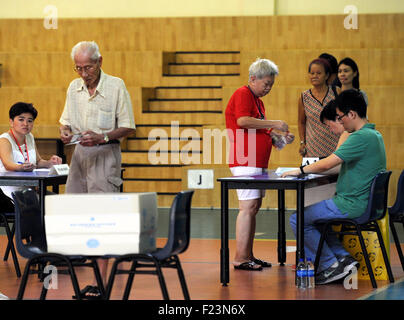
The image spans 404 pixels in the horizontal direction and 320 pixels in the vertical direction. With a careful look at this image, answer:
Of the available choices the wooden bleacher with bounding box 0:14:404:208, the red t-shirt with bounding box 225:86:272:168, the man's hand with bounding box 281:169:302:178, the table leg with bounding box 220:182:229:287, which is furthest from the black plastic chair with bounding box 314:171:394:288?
the wooden bleacher with bounding box 0:14:404:208

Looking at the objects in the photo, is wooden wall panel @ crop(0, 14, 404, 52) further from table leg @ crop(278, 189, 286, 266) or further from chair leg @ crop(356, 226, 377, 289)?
chair leg @ crop(356, 226, 377, 289)

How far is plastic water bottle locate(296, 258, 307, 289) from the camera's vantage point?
15.0 feet

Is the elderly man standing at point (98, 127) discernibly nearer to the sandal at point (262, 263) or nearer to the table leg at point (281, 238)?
the sandal at point (262, 263)

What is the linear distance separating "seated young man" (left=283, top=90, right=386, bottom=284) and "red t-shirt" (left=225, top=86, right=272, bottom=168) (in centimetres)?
48

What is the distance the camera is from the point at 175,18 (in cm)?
1077

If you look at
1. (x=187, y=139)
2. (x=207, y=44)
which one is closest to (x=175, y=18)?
(x=207, y=44)

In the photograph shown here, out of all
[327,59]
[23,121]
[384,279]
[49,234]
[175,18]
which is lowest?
[384,279]

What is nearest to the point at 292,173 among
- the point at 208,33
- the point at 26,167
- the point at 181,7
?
the point at 26,167

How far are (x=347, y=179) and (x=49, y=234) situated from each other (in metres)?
2.08

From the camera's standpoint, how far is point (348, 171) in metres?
4.75

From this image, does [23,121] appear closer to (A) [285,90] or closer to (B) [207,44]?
(A) [285,90]

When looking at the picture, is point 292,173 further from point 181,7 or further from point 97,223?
point 181,7

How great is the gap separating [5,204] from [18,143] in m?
0.48

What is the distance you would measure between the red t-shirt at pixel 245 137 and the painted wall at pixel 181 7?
592 centimetres
